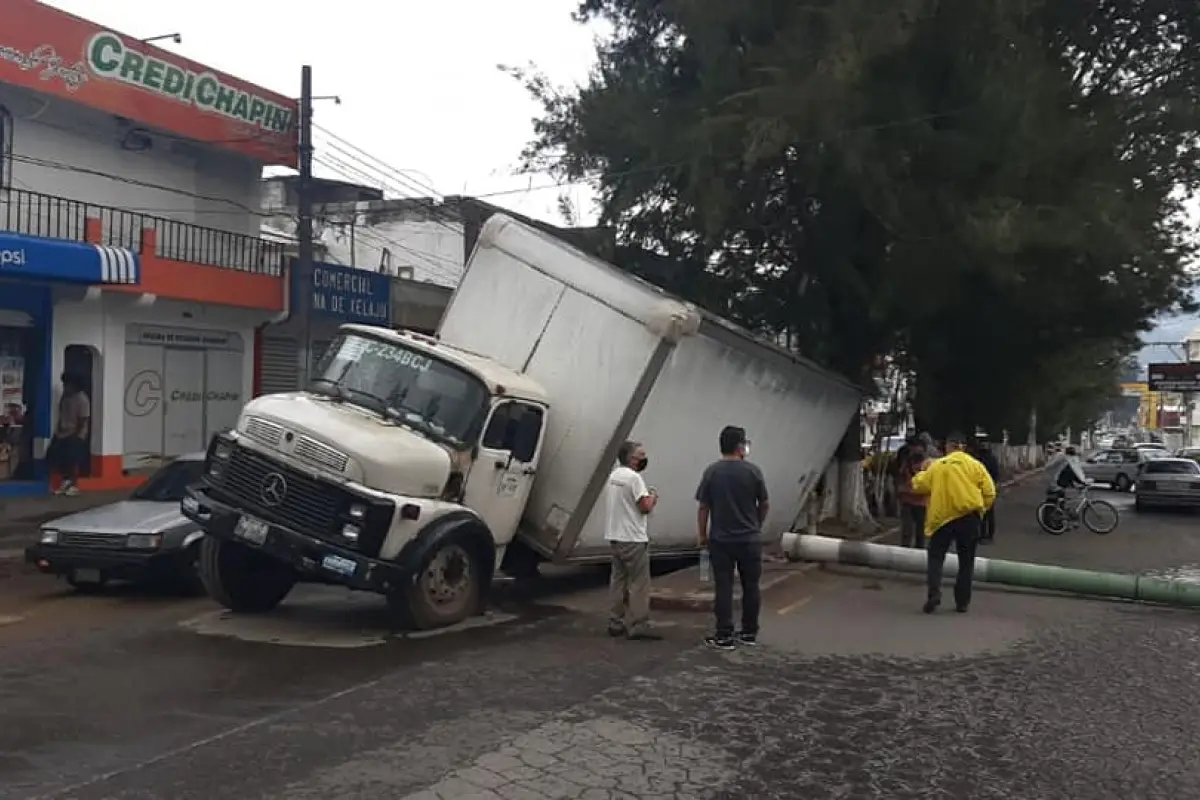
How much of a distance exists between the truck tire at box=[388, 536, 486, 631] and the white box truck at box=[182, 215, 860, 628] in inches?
0.7

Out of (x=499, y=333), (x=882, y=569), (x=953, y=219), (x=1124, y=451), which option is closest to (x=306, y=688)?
(x=499, y=333)

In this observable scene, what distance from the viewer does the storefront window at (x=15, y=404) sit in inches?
750

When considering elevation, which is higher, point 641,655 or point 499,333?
point 499,333

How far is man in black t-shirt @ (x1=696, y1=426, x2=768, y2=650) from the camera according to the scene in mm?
9047

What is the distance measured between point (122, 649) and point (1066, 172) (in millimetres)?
13218

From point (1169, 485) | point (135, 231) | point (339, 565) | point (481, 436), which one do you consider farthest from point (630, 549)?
point (1169, 485)

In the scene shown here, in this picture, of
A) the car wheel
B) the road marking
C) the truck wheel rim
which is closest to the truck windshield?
the truck wheel rim

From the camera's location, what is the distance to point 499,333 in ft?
39.3

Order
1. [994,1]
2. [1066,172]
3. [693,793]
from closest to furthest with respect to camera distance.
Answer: [693,793]
[994,1]
[1066,172]

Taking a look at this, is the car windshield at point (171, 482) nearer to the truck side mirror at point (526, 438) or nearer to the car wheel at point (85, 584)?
the car wheel at point (85, 584)

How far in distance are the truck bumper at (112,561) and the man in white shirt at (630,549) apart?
14.3 ft

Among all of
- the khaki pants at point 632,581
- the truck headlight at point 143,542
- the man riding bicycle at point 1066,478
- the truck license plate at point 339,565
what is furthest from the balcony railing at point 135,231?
the man riding bicycle at point 1066,478

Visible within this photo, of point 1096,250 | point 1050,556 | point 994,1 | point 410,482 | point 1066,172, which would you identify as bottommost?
point 1050,556

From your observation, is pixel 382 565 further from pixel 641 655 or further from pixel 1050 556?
pixel 1050 556
